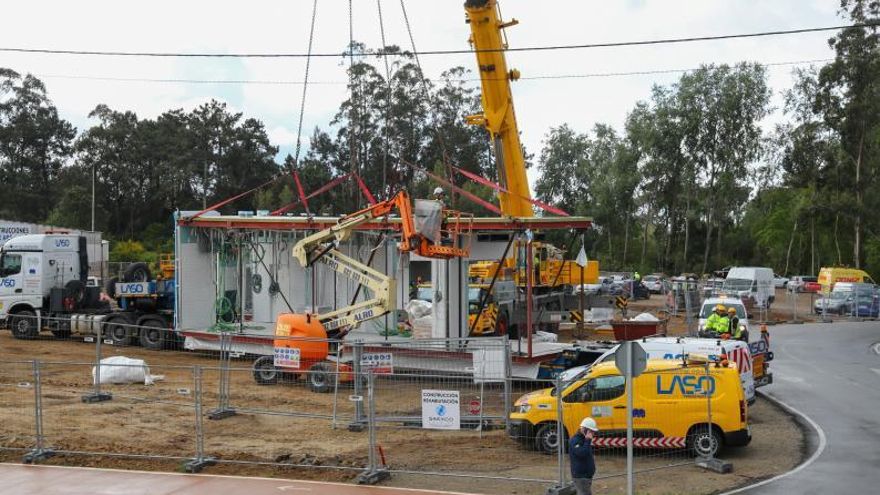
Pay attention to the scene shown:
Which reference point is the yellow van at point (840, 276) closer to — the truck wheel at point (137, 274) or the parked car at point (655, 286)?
the parked car at point (655, 286)

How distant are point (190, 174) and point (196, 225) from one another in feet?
179

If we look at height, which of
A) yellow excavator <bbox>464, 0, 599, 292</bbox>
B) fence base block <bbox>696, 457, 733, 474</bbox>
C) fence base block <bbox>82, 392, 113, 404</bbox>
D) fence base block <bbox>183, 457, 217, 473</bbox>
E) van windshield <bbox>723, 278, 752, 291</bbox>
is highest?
yellow excavator <bbox>464, 0, 599, 292</bbox>

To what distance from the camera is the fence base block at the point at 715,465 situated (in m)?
12.7

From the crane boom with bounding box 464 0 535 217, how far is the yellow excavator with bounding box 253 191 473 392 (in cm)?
383

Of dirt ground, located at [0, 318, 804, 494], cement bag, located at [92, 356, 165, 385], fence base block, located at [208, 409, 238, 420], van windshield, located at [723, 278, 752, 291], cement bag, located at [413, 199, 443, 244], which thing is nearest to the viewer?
dirt ground, located at [0, 318, 804, 494]

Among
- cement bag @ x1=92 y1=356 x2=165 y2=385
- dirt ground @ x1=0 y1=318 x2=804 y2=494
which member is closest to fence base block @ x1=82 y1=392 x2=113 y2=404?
dirt ground @ x1=0 y1=318 x2=804 y2=494

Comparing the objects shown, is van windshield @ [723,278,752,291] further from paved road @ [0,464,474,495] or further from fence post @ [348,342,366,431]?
paved road @ [0,464,474,495]

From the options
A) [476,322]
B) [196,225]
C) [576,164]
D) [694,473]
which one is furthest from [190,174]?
[694,473]

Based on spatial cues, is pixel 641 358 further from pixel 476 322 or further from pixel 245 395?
pixel 476 322

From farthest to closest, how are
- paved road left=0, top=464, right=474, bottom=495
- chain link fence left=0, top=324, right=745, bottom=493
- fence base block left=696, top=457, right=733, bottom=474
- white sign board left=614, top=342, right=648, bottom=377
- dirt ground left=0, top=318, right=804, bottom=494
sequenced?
1. chain link fence left=0, top=324, right=745, bottom=493
2. fence base block left=696, top=457, right=733, bottom=474
3. dirt ground left=0, top=318, right=804, bottom=494
4. paved road left=0, top=464, right=474, bottom=495
5. white sign board left=614, top=342, right=648, bottom=377

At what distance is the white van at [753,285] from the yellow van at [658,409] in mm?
30887

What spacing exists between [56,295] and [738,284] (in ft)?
107

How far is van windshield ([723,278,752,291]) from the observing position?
44938 millimetres

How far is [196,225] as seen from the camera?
24562mm
